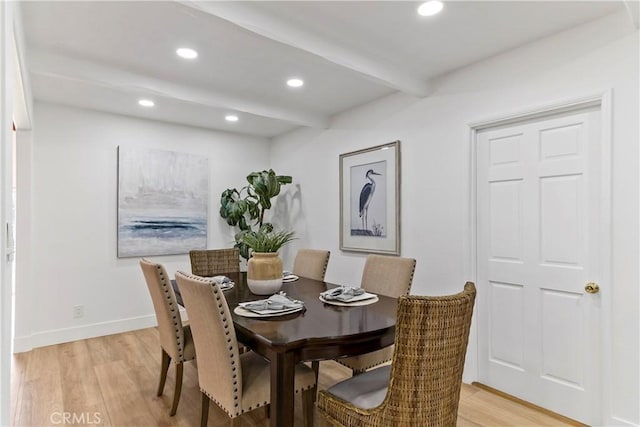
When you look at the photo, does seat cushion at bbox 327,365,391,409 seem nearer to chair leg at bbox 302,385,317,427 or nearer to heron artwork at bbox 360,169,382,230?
chair leg at bbox 302,385,317,427

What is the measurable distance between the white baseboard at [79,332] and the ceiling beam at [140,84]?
2.51 meters

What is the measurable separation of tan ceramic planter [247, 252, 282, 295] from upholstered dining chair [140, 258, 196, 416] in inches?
19.9

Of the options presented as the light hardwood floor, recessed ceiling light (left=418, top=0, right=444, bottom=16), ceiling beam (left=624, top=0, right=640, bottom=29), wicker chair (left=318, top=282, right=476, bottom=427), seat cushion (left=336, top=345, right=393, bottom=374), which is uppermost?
recessed ceiling light (left=418, top=0, right=444, bottom=16)

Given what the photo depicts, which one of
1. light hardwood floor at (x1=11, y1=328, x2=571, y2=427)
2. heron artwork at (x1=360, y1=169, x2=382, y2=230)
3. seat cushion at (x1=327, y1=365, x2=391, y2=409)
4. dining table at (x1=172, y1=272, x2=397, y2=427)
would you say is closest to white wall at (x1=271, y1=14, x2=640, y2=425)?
heron artwork at (x1=360, y1=169, x2=382, y2=230)

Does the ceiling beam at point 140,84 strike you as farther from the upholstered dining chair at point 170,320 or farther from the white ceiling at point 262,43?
the upholstered dining chair at point 170,320

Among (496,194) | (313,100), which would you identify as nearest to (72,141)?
(313,100)

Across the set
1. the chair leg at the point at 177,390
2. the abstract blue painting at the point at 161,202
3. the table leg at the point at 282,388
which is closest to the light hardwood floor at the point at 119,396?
the chair leg at the point at 177,390

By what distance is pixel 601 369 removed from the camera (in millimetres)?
2217

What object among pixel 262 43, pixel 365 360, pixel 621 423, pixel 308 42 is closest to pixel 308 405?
pixel 365 360

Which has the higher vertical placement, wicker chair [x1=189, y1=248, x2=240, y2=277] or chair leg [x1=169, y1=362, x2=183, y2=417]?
wicker chair [x1=189, y1=248, x2=240, y2=277]

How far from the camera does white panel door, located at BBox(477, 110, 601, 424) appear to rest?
7.52ft

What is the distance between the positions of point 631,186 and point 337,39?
6.65ft

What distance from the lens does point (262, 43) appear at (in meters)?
2.54

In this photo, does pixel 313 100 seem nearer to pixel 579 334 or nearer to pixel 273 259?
pixel 273 259
